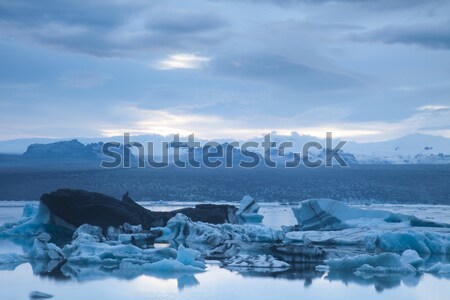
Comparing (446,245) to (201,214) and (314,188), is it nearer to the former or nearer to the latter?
(201,214)

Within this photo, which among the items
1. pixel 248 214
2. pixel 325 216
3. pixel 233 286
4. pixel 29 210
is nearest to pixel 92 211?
pixel 29 210

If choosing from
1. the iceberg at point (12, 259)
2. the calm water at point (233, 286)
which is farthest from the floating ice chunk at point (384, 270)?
the iceberg at point (12, 259)

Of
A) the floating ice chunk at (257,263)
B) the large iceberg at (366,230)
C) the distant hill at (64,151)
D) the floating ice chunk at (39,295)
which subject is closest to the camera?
the floating ice chunk at (39,295)

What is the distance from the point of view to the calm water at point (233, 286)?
29.3 feet

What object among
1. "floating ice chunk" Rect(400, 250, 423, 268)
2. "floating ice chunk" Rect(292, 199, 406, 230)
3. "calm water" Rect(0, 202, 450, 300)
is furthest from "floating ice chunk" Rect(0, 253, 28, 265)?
"floating ice chunk" Rect(292, 199, 406, 230)

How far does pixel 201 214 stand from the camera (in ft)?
64.3

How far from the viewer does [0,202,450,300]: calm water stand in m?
8.92

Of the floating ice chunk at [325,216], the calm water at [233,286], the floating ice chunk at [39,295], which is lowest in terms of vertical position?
the calm water at [233,286]

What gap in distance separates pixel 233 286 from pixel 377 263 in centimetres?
291

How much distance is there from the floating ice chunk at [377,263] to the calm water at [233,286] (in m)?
0.35

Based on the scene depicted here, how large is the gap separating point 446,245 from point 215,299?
6.74m

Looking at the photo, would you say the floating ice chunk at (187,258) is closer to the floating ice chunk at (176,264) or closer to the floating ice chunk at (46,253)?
the floating ice chunk at (176,264)

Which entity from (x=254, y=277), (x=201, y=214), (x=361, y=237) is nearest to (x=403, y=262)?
(x=254, y=277)

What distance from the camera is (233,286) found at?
952 centimetres
